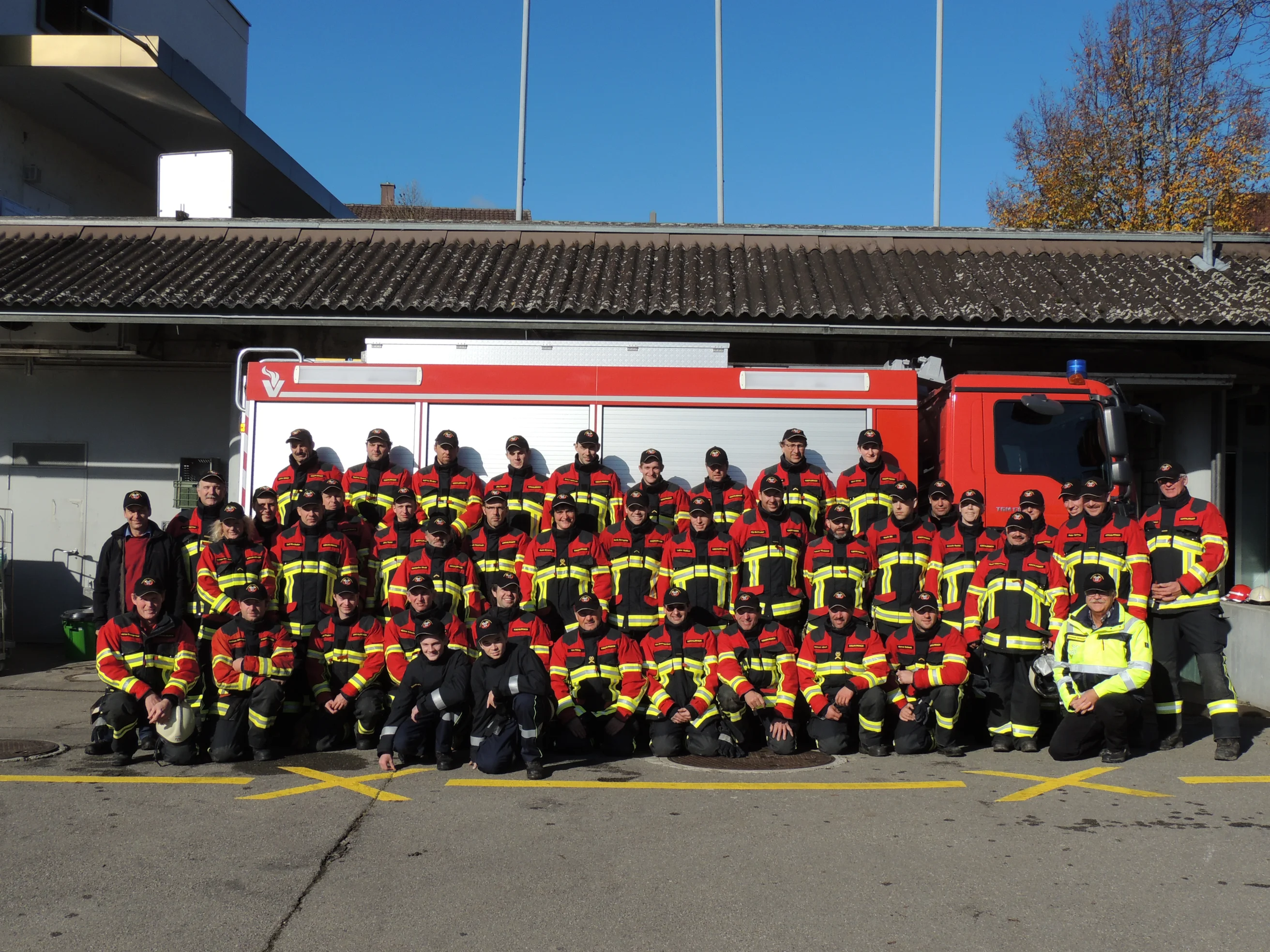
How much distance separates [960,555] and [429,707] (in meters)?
3.73

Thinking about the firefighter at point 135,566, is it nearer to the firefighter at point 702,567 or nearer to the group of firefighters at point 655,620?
the group of firefighters at point 655,620

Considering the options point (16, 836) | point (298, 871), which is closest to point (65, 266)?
point (16, 836)

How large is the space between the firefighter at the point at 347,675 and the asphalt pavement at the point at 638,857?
350mm

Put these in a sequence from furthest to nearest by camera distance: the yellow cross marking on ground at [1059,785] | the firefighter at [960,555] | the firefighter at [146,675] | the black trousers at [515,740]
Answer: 1. the firefighter at [960,555]
2. the firefighter at [146,675]
3. the black trousers at [515,740]
4. the yellow cross marking on ground at [1059,785]

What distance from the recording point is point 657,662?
727cm

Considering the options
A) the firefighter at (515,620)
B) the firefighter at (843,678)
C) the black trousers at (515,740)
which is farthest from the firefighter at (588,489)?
the firefighter at (843,678)

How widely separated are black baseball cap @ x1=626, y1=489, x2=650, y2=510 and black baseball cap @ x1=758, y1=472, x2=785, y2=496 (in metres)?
0.85

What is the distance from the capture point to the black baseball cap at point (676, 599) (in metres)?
7.16

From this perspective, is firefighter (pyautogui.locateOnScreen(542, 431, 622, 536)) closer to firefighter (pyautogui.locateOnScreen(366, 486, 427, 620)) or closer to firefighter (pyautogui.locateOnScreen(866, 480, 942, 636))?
firefighter (pyautogui.locateOnScreen(366, 486, 427, 620))

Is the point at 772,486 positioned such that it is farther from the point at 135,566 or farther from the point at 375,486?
the point at 135,566

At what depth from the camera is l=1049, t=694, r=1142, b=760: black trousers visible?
22.2 feet

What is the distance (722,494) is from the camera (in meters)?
8.09

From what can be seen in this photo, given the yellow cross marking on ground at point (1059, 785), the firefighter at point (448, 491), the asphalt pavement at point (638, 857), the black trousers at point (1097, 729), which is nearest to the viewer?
the asphalt pavement at point (638, 857)

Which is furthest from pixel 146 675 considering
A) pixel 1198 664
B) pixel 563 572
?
pixel 1198 664
